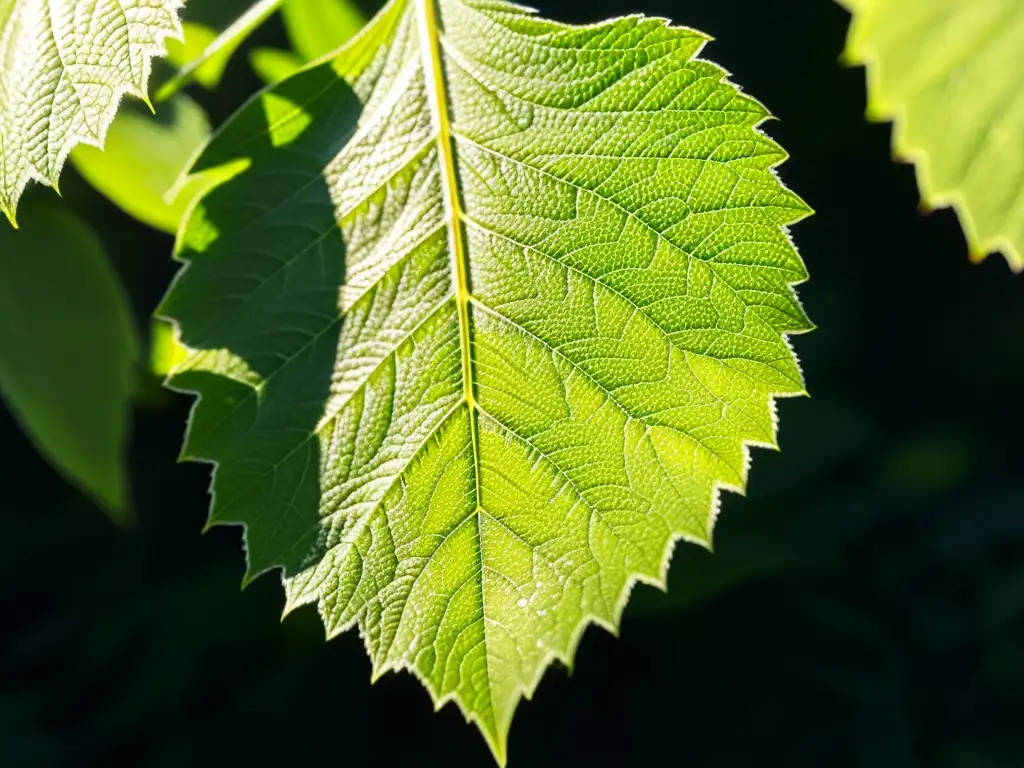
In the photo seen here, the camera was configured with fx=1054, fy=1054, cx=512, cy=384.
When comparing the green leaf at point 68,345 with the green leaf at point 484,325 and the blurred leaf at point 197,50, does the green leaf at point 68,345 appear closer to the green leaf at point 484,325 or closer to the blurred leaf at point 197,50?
the blurred leaf at point 197,50

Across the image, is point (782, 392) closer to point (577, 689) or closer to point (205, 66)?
point (205, 66)

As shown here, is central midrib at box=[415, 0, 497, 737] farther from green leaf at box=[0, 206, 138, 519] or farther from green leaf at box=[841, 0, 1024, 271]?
green leaf at box=[0, 206, 138, 519]

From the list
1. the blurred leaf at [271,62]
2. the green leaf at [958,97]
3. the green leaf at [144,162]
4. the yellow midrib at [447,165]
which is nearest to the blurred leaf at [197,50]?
the green leaf at [144,162]

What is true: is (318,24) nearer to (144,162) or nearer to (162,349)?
(144,162)

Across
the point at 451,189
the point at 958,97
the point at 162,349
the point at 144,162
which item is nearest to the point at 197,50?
the point at 144,162

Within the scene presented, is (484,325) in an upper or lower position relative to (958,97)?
lower
